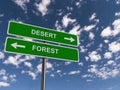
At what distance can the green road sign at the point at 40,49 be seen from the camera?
5.41 meters

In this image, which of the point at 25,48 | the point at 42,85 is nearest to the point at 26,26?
the point at 25,48

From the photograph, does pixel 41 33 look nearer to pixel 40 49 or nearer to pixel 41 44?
pixel 41 44

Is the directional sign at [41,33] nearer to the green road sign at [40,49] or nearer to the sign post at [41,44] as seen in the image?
the sign post at [41,44]

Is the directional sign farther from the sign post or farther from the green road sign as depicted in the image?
the green road sign

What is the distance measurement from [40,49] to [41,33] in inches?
23.8

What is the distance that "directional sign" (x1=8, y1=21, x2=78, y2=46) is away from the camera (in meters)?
5.73

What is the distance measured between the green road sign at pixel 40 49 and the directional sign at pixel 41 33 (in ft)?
0.86

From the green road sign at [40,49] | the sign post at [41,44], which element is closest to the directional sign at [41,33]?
the sign post at [41,44]

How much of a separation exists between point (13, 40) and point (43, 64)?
1101 mm

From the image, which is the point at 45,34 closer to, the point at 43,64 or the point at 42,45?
the point at 42,45

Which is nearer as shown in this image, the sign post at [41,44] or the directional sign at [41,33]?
the sign post at [41,44]

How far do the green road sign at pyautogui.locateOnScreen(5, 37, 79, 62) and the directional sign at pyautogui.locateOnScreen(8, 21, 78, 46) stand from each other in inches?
10.3

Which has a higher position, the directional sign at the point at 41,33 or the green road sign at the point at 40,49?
the directional sign at the point at 41,33

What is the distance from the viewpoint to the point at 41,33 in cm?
604
